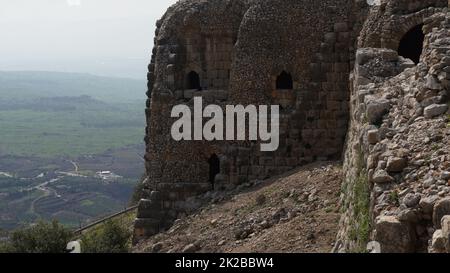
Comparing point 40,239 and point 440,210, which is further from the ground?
point 440,210

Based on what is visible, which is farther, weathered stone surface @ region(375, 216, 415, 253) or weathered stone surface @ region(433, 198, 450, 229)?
weathered stone surface @ region(375, 216, 415, 253)

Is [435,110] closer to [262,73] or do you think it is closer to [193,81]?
[262,73]

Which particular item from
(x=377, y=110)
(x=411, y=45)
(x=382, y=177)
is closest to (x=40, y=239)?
(x=411, y=45)

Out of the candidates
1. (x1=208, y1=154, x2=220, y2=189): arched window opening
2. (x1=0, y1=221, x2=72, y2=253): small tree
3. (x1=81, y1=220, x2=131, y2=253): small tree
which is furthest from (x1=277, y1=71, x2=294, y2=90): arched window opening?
(x1=0, y1=221, x2=72, y2=253): small tree

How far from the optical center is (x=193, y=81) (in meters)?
24.0

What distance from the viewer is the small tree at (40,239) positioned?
69.2ft

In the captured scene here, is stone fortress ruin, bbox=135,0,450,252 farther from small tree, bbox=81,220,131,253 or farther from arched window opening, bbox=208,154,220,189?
small tree, bbox=81,220,131,253

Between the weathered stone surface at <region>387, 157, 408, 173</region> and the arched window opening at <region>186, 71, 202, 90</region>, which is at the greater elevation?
the arched window opening at <region>186, 71, 202, 90</region>

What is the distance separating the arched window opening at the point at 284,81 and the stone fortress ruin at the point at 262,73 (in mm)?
30

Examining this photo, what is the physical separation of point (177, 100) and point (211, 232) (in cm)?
527

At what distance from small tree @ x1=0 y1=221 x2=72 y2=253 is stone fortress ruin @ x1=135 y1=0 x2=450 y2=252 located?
239 centimetres

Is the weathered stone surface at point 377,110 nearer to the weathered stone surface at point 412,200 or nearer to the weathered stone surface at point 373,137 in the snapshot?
the weathered stone surface at point 373,137

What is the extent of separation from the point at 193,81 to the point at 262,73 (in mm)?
2837

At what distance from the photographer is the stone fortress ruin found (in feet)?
61.4
